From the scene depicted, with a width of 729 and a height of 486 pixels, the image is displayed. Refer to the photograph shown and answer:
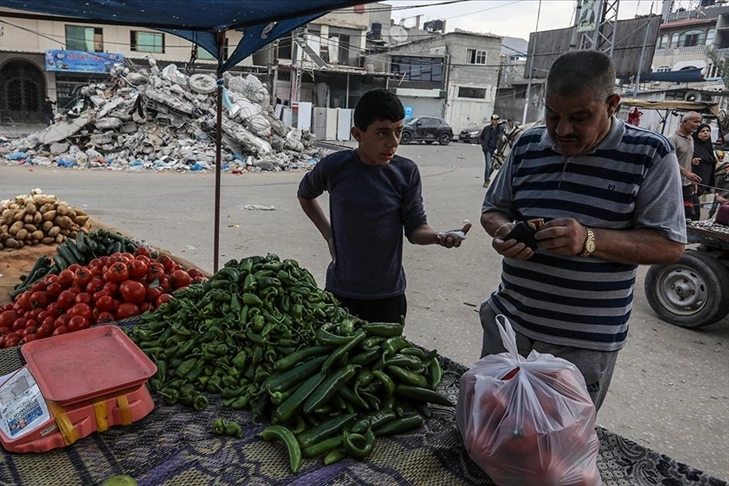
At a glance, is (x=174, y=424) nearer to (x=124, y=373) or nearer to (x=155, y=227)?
(x=124, y=373)

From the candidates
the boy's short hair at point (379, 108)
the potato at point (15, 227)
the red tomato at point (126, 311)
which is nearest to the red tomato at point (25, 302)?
the red tomato at point (126, 311)

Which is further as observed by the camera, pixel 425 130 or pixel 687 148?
pixel 425 130

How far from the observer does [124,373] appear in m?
1.88

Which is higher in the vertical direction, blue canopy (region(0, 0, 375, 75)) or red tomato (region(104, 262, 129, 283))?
blue canopy (region(0, 0, 375, 75))

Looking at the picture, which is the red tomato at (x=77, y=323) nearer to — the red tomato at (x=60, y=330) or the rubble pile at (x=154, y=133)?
the red tomato at (x=60, y=330)

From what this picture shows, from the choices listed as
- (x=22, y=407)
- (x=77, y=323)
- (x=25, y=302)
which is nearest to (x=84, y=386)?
(x=22, y=407)

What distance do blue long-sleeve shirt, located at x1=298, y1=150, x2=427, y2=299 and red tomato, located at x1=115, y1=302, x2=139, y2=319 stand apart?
1127 mm

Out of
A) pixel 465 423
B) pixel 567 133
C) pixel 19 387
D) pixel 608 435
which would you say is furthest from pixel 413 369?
pixel 19 387

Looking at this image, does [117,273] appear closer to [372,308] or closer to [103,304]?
[103,304]

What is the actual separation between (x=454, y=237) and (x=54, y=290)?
2385mm

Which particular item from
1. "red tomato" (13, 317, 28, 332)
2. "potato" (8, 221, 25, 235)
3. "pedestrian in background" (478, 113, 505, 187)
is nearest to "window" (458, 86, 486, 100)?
"pedestrian in background" (478, 113, 505, 187)

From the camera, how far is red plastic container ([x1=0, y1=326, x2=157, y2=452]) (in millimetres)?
1687

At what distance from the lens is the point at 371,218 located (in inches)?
111

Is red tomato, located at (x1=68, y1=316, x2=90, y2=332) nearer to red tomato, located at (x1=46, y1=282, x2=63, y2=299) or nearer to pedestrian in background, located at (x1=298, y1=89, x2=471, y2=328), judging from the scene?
red tomato, located at (x1=46, y1=282, x2=63, y2=299)
